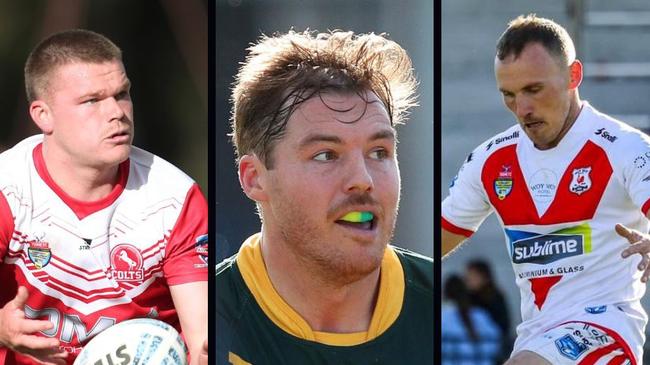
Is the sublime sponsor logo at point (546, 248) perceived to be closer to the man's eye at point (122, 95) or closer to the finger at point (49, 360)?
the man's eye at point (122, 95)

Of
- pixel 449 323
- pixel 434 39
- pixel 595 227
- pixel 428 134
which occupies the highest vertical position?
pixel 434 39

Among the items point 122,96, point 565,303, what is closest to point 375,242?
point 565,303

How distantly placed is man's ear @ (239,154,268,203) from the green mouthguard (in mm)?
327

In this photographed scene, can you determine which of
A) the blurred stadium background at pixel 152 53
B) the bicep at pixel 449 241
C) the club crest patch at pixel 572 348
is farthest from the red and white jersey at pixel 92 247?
the club crest patch at pixel 572 348

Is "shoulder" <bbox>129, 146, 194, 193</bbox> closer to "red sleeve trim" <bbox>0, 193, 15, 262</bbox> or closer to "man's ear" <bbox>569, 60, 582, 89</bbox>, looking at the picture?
"red sleeve trim" <bbox>0, 193, 15, 262</bbox>

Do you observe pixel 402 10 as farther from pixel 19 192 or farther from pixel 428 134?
pixel 19 192

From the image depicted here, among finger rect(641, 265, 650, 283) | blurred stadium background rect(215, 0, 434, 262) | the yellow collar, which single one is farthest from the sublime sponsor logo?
the yellow collar

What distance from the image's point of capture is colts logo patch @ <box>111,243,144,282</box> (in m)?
4.95

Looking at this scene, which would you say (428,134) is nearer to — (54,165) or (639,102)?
(639,102)

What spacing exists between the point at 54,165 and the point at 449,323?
163 centimetres

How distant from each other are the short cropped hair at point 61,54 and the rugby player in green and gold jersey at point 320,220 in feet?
1.73

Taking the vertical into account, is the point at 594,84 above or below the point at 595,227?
above

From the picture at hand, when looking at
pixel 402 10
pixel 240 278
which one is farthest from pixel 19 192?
pixel 402 10

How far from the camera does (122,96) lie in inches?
196
